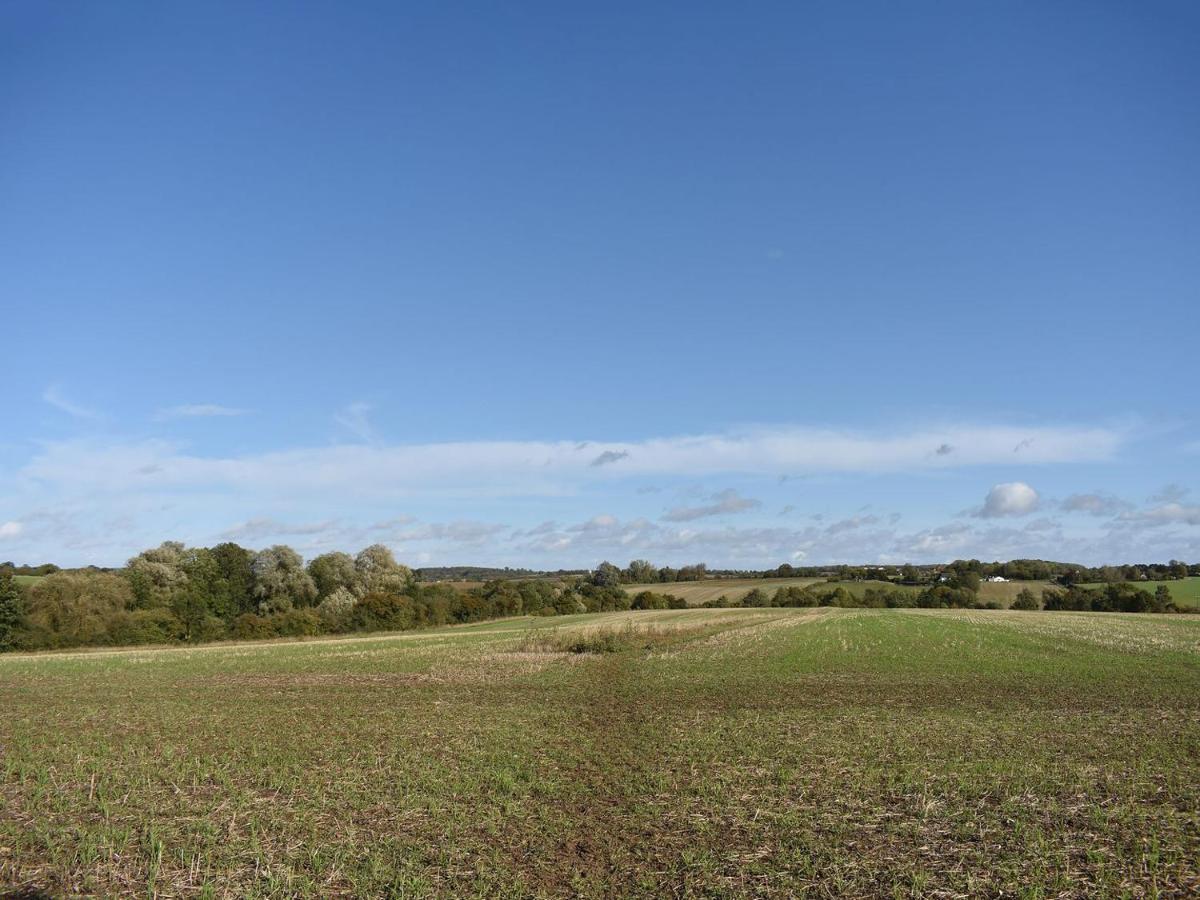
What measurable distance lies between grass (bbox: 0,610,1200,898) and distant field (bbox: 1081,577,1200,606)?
92972 millimetres

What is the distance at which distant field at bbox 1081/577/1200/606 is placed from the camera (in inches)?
4143

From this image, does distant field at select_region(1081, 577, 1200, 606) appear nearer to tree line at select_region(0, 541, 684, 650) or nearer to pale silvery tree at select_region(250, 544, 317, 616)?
tree line at select_region(0, 541, 684, 650)

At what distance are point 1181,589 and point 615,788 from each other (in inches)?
5146

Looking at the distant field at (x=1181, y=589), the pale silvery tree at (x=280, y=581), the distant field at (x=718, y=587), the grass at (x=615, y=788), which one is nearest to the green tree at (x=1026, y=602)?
the distant field at (x=1181, y=589)

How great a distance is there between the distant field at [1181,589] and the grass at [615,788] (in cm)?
9297

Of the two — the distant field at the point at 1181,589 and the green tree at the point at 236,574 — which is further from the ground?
the green tree at the point at 236,574

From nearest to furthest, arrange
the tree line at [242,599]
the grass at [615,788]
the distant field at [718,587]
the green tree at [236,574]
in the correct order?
the grass at [615,788] < the tree line at [242,599] < the green tree at [236,574] < the distant field at [718,587]

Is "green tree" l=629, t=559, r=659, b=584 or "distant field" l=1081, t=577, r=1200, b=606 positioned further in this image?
"green tree" l=629, t=559, r=659, b=584

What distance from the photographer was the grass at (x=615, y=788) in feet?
32.7

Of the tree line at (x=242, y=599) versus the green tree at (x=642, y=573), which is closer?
the tree line at (x=242, y=599)

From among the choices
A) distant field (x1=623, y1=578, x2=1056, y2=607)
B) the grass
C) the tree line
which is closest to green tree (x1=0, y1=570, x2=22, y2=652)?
the tree line

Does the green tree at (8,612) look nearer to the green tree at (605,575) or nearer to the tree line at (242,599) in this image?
the tree line at (242,599)

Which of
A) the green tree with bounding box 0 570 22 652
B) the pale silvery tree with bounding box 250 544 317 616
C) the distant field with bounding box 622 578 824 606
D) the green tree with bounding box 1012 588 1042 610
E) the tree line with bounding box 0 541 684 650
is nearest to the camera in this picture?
the green tree with bounding box 0 570 22 652

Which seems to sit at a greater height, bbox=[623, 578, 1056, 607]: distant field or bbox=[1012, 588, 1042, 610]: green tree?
bbox=[623, 578, 1056, 607]: distant field
